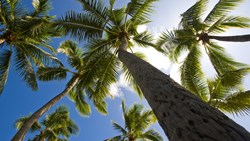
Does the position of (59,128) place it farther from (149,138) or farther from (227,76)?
(227,76)

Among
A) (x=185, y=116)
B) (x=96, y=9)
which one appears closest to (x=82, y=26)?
(x=96, y=9)

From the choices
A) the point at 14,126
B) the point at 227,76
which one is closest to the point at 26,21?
the point at 227,76

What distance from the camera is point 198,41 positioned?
8594mm

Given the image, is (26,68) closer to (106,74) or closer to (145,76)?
(106,74)

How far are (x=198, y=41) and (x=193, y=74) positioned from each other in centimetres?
211

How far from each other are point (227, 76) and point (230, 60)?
94cm

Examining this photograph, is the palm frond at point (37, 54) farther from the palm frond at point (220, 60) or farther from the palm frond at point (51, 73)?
the palm frond at point (220, 60)

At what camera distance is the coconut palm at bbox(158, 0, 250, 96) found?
806 cm

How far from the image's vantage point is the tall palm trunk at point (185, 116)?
6.49ft

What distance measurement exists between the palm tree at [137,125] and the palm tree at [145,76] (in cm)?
474

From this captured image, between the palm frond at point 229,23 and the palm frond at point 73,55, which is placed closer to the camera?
the palm frond at point 229,23

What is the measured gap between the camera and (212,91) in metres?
10.3

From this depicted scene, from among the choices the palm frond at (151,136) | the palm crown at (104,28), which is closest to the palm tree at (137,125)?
the palm frond at (151,136)

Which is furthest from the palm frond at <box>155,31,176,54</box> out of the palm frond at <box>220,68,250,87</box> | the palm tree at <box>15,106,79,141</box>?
the palm tree at <box>15,106,79,141</box>
